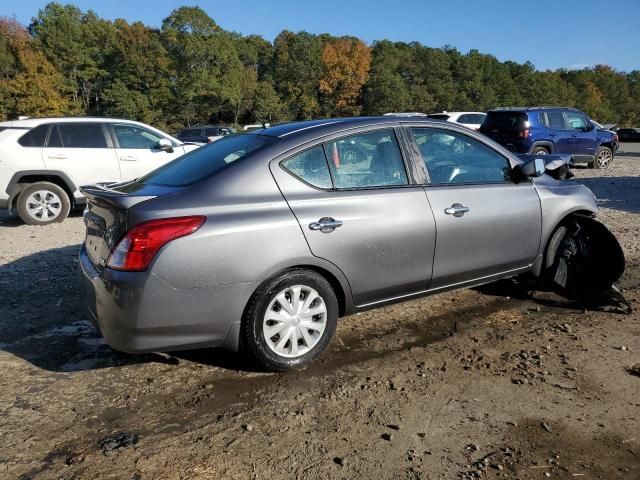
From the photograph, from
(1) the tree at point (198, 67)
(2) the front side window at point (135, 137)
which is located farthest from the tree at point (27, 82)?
(2) the front side window at point (135, 137)

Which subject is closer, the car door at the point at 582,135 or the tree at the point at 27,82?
the car door at the point at 582,135

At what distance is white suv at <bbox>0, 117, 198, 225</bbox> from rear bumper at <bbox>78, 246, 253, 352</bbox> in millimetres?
5912

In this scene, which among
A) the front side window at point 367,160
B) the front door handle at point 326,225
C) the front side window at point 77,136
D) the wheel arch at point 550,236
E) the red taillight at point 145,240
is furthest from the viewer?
the front side window at point 77,136

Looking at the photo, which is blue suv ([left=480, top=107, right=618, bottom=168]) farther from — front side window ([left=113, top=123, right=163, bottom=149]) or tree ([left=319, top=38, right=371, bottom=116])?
tree ([left=319, top=38, right=371, bottom=116])

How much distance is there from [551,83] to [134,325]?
111541 millimetres

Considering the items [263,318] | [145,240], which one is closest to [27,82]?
[145,240]

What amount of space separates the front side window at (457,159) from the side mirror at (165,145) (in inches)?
237

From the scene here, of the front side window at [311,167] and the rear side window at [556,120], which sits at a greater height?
the rear side window at [556,120]

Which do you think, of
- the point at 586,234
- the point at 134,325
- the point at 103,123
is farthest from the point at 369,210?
the point at 103,123

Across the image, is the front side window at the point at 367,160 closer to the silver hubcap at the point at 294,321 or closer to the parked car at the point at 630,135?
the silver hubcap at the point at 294,321

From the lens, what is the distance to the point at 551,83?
100375mm

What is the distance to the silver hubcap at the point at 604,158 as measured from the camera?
54.1 ft

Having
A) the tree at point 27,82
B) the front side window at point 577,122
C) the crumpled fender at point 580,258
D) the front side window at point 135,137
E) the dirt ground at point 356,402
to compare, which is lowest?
the dirt ground at point 356,402

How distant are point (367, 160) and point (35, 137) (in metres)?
6.66
